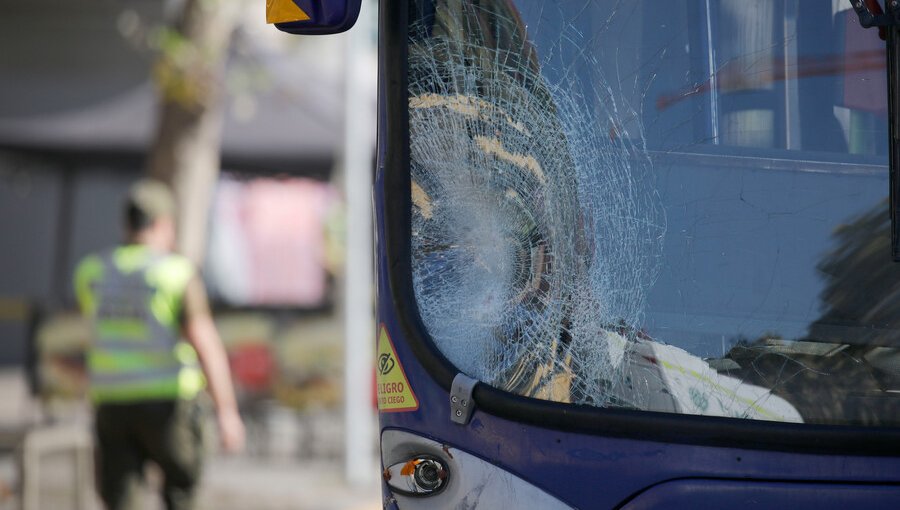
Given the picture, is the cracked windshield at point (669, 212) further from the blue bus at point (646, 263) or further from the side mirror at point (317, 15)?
the side mirror at point (317, 15)

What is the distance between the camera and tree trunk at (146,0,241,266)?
30.2ft

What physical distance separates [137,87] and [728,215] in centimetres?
1247

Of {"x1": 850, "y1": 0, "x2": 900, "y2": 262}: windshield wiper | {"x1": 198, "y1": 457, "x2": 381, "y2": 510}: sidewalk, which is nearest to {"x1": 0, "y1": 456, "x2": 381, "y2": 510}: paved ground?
{"x1": 198, "y1": 457, "x2": 381, "y2": 510}: sidewalk

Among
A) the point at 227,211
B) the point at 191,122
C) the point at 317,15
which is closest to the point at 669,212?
the point at 317,15

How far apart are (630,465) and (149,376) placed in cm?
309

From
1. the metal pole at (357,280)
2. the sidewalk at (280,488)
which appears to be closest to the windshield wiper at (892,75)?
the sidewalk at (280,488)

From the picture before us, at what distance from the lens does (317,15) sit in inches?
114

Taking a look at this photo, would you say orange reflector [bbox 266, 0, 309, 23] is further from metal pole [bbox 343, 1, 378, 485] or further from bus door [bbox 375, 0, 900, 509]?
metal pole [bbox 343, 1, 378, 485]

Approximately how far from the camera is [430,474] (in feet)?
9.18

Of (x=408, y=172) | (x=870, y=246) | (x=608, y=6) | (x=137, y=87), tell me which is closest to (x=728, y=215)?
(x=870, y=246)

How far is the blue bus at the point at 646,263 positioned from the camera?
2.61 meters

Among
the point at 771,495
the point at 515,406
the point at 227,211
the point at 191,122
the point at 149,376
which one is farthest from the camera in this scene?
the point at 227,211

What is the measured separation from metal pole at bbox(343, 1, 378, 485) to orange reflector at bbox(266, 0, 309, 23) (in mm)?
Answer: 5931

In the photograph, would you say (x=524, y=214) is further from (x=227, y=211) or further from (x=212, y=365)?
(x=227, y=211)
